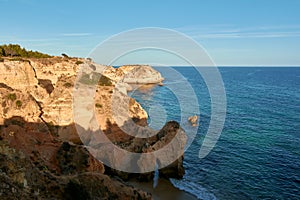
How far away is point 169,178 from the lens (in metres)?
32.3

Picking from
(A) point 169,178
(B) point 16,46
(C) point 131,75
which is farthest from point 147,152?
(C) point 131,75

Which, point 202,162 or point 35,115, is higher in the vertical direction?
point 35,115

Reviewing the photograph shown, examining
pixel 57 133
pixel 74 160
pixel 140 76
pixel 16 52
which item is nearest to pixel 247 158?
pixel 74 160

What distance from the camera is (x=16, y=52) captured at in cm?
4581

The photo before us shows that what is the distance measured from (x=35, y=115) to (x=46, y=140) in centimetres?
691

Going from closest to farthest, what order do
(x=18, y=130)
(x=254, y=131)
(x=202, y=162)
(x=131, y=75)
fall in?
(x=18, y=130)
(x=202, y=162)
(x=254, y=131)
(x=131, y=75)

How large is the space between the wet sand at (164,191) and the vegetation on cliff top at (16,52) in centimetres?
3164

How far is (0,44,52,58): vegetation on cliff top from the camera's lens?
44.0 meters

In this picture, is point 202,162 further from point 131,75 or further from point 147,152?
point 131,75

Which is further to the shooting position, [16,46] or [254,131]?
[254,131]

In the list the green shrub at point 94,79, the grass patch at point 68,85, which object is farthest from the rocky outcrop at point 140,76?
the grass patch at point 68,85

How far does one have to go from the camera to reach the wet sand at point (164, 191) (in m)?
28.2

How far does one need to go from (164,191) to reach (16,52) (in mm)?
36541

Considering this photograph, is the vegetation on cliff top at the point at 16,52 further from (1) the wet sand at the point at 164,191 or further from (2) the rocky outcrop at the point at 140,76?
(2) the rocky outcrop at the point at 140,76
